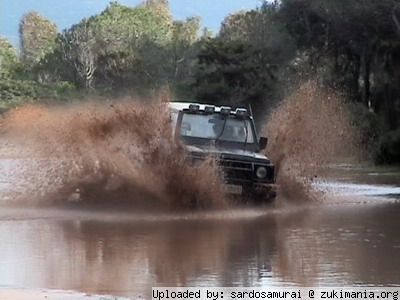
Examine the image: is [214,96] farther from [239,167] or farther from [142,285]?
[142,285]

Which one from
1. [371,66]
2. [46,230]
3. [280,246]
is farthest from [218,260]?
[371,66]

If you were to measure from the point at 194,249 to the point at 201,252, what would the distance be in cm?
33

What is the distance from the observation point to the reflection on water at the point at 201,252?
417 inches

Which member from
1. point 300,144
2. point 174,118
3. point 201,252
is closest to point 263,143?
point 174,118

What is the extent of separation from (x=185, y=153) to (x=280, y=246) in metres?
4.48

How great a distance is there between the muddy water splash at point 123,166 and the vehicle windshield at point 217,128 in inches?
19.0

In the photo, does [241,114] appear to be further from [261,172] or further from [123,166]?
[123,166]

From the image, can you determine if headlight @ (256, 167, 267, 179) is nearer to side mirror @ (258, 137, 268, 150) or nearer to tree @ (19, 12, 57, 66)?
side mirror @ (258, 137, 268, 150)

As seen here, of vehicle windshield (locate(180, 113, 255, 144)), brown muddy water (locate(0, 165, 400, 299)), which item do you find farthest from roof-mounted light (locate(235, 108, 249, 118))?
brown muddy water (locate(0, 165, 400, 299))

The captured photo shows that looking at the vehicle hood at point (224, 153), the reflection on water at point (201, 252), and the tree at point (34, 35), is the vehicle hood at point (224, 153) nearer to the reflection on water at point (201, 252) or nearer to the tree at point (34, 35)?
the reflection on water at point (201, 252)

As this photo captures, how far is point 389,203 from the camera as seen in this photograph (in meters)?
20.1

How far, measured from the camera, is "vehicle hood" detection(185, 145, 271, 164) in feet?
57.5

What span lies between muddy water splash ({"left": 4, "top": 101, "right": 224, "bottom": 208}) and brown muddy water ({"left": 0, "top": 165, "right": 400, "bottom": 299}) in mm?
669

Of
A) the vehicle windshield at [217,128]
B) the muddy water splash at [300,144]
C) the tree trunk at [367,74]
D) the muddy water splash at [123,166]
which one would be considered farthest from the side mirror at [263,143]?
→ the tree trunk at [367,74]
